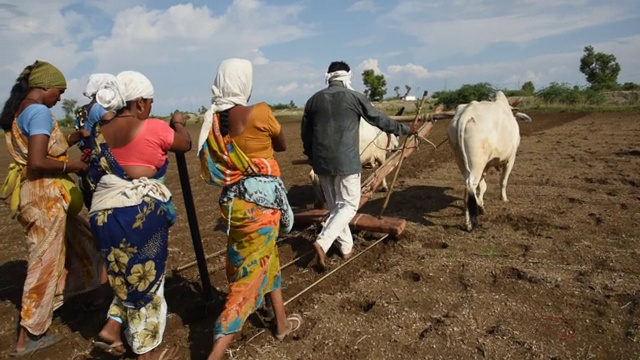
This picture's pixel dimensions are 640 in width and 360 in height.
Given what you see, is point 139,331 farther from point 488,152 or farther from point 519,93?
point 519,93

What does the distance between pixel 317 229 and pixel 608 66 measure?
44702mm

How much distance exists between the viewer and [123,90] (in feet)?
9.36

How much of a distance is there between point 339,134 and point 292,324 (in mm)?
1842

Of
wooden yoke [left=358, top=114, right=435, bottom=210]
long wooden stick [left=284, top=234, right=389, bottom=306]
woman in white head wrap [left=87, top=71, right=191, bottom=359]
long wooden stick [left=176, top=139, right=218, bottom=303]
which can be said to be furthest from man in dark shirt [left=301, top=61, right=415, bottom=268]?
woman in white head wrap [left=87, top=71, right=191, bottom=359]

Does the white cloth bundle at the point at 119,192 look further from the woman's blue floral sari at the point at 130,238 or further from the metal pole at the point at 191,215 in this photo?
the metal pole at the point at 191,215

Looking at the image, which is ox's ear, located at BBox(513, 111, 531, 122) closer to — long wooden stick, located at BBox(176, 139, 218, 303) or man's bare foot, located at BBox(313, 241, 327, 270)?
man's bare foot, located at BBox(313, 241, 327, 270)

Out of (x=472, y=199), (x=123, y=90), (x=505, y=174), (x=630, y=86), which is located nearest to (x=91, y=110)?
(x=123, y=90)

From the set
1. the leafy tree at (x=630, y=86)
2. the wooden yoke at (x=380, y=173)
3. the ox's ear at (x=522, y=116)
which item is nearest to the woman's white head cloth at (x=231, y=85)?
the wooden yoke at (x=380, y=173)

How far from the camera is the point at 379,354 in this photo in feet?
10.5

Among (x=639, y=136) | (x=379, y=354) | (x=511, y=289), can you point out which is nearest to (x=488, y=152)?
(x=511, y=289)

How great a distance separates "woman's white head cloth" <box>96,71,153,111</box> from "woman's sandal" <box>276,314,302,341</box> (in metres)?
1.88

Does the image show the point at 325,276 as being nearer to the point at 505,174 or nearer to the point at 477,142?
the point at 477,142

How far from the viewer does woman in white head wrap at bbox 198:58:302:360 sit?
119 inches

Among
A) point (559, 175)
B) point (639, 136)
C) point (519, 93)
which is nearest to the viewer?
point (559, 175)
